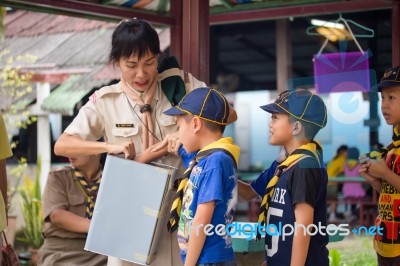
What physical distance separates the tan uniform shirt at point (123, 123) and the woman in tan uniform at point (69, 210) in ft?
4.01

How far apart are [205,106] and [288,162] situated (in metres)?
0.42

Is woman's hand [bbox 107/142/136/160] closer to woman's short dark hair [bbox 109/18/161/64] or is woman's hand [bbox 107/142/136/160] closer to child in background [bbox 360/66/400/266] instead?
woman's short dark hair [bbox 109/18/161/64]

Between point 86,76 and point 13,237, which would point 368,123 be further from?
point 86,76

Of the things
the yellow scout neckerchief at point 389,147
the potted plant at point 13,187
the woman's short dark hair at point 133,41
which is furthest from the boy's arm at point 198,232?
the potted plant at point 13,187

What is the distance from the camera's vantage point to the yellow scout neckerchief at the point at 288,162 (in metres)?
2.84

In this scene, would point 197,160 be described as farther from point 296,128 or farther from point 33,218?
point 33,218

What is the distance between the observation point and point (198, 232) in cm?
266

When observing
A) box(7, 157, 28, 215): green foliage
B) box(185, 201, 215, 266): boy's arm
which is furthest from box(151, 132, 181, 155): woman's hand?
box(7, 157, 28, 215): green foliage

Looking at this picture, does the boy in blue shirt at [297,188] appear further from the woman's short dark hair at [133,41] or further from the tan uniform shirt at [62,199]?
the tan uniform shirt at [62,199]

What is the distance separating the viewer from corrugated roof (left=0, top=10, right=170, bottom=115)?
859 cm

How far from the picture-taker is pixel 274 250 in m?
2.88

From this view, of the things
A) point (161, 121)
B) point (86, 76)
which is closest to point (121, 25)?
point (161, 121)

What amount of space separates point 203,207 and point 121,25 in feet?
2.99

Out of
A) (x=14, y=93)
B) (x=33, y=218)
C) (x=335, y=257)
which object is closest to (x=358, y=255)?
(x=335, y=257)
